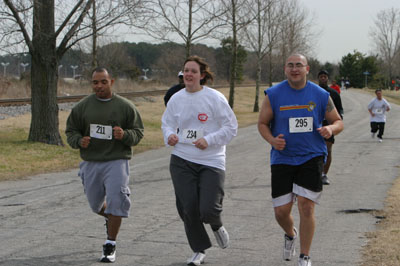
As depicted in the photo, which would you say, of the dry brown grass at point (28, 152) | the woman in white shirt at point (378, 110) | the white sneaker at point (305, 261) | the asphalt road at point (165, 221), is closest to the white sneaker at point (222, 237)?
the asphalt road at point (165, 221)

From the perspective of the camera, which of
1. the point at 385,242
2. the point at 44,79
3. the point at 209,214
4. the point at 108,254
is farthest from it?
the point at 44,79

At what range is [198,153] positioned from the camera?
18.6ft

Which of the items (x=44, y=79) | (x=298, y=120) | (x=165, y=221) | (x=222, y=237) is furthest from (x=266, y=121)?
(x=44, y=79)

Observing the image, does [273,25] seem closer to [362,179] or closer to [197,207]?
[362,179]

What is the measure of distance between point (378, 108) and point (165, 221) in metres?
A: 14.4

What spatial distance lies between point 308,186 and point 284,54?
163 feet

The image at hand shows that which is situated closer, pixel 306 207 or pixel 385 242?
pixel 306 207

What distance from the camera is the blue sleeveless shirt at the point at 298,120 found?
5438mm

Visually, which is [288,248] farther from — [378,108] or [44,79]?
[378,108]

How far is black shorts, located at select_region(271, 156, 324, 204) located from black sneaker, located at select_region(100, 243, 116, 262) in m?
1.61

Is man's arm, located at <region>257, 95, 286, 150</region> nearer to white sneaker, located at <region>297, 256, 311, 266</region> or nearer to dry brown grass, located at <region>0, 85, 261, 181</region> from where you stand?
white sneaker, located at <region>297, 256, 311, 266</region>

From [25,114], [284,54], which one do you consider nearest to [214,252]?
[25,114]

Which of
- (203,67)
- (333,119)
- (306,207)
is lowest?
(306,207)

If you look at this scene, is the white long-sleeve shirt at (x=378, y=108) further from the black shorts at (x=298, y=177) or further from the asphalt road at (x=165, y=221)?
the black shorts at (x=298, y=177)
